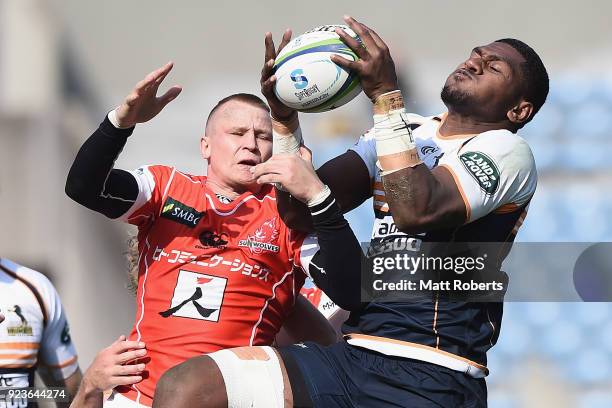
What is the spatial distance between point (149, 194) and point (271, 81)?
2.62ft

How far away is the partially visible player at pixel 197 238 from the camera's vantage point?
3.95 meters

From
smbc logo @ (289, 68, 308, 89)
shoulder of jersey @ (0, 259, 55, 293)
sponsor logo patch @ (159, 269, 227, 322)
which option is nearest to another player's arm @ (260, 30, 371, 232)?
smbc logo @ (289, 68, 308, 89)

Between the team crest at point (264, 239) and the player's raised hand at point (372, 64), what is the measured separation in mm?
915

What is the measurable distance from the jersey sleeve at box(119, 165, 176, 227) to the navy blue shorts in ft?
3.08

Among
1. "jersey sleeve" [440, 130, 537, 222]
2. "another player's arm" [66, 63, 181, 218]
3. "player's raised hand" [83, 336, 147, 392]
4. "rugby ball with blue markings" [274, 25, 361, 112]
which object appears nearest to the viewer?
"jersey sleeve" [440, 130, 537, 222]

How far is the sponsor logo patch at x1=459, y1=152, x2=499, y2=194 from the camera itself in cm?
348

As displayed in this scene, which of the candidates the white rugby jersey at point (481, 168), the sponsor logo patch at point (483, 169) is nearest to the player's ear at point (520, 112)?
the white rugby jersey at point (481, 168)

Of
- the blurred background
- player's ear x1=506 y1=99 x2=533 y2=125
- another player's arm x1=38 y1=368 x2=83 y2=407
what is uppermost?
the blurred background

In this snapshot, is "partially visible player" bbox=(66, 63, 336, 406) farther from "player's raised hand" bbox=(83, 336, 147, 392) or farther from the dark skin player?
the dark skin player

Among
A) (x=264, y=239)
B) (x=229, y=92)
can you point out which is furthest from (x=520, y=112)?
(x=229, y=92)

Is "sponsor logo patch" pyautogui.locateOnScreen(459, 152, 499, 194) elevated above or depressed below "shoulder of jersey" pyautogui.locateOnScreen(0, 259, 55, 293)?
above

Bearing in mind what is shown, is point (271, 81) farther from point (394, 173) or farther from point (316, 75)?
point (394, 173)

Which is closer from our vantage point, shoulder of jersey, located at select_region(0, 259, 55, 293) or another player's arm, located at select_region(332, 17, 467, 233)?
another player's arm, located at select_region(332, 17, 467, 233)

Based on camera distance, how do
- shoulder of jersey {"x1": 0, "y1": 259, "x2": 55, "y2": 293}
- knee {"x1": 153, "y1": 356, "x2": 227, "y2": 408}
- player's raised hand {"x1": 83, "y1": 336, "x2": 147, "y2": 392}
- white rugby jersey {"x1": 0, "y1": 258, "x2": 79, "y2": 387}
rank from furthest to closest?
shoulder of jersey {"x1": 0, "y1": 259, "x2": 55, "y2": 293} < white rugby jersey {"x1": 0, "y1": 258, "x2": 79, "y2": 387} < player's raised hand {"x1": 83, "y1": 336, "x2": 147, "y2": 392} < knee {"x1": 153, "y1": 356, "x2": 227, "y2": 408}
